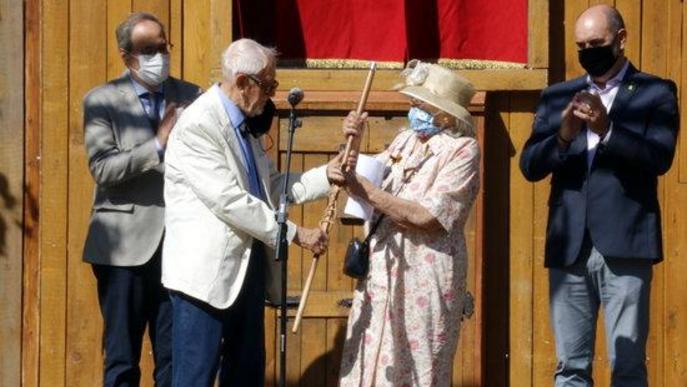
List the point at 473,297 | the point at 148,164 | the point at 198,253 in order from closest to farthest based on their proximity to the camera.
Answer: the point at 198,253 < the point at 148,164 < the point at 473,297

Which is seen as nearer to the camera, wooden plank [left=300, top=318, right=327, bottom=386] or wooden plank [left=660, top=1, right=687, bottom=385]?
wooden plank [left=660, top=1, right=687, bottom=385]

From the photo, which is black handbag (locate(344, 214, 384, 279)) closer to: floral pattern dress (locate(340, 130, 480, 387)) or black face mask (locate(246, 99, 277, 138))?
floral pattern dress (locate(340, 130, 480, 387))

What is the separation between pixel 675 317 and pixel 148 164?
2.74 meters

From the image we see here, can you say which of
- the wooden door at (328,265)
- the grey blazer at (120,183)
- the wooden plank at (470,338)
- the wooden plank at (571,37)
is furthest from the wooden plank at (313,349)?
the wooden plank at (571,37)

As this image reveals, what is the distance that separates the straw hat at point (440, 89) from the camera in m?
7.98

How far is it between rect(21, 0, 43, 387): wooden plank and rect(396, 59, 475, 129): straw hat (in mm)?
2063

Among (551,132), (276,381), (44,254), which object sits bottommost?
(276,381)

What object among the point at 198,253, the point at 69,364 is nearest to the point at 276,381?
the point at 69,364

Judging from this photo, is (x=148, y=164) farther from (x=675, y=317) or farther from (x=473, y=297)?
(x=675, y=317)

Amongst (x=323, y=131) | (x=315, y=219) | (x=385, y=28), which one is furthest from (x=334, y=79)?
(x=315, y=219)

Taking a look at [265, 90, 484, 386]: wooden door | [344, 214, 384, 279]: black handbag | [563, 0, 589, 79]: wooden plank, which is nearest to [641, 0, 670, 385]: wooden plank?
[563, 0, 589, 79]: wooden plank

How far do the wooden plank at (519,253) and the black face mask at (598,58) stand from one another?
111 centimetres

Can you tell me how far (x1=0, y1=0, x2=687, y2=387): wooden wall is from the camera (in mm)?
9094

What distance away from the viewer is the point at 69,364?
928cm
